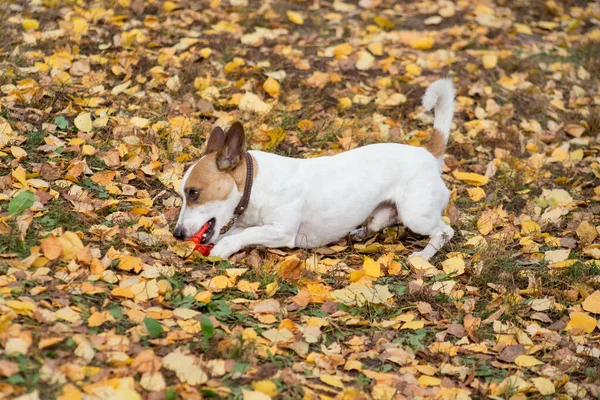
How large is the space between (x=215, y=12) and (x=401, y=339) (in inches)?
211

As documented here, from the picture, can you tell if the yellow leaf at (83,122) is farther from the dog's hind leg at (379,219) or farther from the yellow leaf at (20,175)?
the dog's hind leg at (379,219)

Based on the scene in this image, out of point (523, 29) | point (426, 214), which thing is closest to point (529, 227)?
point (426, 214)

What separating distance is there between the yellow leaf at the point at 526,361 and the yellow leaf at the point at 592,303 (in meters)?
0.77

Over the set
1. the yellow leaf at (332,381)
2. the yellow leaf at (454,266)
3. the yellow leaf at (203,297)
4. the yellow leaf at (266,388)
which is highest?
the yellow leaf at (266,388)

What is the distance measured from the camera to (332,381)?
12.2 feet

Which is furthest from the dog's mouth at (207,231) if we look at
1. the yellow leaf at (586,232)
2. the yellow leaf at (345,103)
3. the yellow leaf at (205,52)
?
the yellow leaf at (205,52)

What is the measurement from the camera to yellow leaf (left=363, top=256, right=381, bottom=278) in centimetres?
492

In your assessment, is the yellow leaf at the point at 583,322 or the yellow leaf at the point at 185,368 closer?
the yellow leaf at the point at 185,368

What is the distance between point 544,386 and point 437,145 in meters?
2.32

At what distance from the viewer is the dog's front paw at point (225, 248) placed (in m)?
4.89

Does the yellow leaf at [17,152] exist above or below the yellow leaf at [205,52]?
above

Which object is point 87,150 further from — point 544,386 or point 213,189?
point 544,386

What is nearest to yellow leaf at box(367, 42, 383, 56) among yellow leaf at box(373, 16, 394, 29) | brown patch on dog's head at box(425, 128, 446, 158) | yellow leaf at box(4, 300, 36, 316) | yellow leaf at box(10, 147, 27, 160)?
yellow leaf at box(373, 16, 394, 29)

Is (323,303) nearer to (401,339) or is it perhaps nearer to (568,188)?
(401,339)
